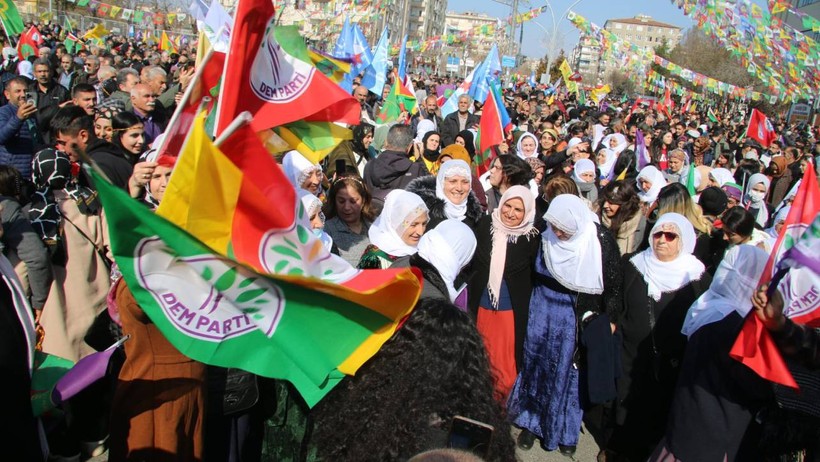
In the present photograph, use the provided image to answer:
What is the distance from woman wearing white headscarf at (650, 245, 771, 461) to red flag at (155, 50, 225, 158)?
2374 mm

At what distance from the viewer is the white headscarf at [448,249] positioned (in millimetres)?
3064

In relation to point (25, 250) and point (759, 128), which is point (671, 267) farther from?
point (759, 128)

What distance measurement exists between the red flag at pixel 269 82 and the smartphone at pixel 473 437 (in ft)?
4.64

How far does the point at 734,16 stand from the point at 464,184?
42.1 ft

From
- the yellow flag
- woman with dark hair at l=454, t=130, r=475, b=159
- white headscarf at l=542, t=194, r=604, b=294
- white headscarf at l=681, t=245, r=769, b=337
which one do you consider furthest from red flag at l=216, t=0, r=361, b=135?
the yellow flag

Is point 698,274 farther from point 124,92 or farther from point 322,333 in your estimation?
point 124,92

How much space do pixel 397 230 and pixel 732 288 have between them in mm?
1664

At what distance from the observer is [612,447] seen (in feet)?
13.9

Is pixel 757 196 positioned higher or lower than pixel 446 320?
lower

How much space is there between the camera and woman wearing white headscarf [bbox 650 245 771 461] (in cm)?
280

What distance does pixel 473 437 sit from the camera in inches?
69.1

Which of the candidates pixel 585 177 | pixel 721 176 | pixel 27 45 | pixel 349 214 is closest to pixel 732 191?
pixel 721 176

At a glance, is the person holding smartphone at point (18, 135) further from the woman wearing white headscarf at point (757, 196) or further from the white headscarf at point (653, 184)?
the woman wearing white headscarf at point (757, 196)

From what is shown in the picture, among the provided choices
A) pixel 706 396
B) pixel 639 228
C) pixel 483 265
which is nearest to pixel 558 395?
pixel 483 265
